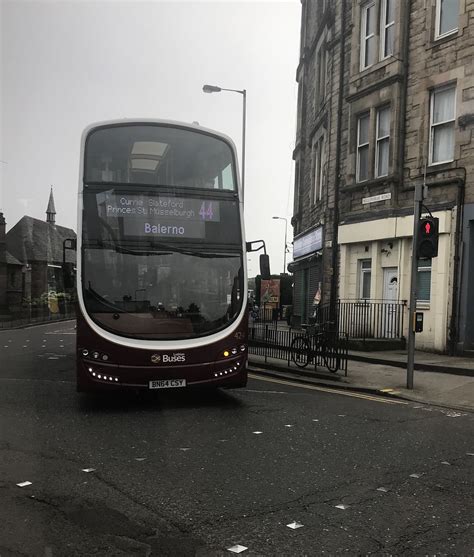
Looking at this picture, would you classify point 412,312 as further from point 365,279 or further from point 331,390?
point 365,279

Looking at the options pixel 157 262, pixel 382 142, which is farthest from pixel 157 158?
pixel 382 142

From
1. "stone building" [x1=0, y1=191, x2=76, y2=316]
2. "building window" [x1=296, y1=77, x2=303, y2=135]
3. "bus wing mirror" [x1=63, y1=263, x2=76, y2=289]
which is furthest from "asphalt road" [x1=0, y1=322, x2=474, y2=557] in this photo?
"stone building" [x1=0, y1=191, x2=76, y2=316]

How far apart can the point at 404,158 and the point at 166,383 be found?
11.6 metres

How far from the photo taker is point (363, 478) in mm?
5055

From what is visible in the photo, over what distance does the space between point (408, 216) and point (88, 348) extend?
11293 mm

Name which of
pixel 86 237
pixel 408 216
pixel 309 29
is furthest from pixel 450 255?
pixel 309 29

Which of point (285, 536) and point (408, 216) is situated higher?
point (408, 216)

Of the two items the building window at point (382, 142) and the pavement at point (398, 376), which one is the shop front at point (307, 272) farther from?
the pavement at point (398, 376)

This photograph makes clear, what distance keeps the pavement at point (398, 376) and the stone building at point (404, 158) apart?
6.39 feet

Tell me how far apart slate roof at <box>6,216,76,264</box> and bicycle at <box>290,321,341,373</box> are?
6200 centimetres

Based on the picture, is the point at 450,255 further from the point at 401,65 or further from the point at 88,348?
the point at 88,348

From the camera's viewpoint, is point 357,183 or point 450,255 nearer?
point 450,255

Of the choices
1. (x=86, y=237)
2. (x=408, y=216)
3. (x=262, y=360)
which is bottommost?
(x=262, y=360)

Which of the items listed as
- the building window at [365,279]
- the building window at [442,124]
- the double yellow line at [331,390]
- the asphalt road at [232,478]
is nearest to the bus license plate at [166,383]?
the asphalt road at [232,478]
